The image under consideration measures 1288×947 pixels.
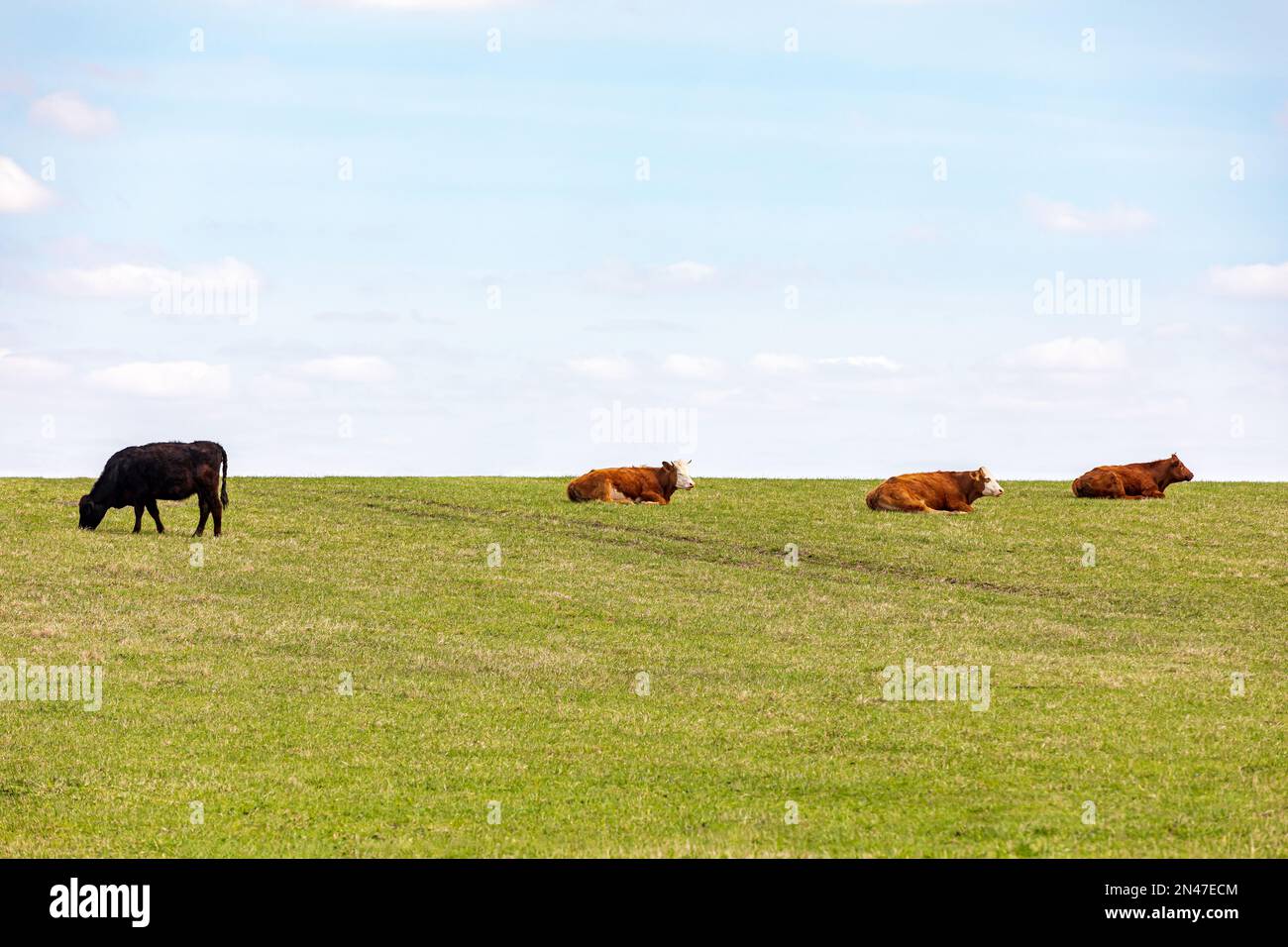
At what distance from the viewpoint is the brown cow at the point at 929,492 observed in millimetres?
45969

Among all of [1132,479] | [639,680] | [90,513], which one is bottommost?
[639,680]

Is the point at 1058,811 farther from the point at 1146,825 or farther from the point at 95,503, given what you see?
the point at 95,503

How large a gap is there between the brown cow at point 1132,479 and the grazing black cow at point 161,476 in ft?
97.0

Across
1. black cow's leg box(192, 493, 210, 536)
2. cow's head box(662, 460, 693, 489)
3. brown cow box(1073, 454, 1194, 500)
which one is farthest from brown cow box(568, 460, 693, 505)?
brown cow box(1073, 454, 1194, 500)

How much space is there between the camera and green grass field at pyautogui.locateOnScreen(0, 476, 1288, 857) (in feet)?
51.3

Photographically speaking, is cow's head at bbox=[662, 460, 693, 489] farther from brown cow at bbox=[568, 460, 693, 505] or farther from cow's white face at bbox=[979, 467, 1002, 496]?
cow's white face at bbox=[979, 467, 1002, 496]

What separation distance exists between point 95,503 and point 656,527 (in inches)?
632

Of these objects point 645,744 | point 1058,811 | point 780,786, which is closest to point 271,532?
point 645,744

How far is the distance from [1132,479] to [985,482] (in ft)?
20.3

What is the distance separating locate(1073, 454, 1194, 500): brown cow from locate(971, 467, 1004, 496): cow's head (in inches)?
139

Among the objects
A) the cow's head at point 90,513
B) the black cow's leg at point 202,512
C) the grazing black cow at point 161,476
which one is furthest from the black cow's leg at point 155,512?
the cow's head at point 90,513

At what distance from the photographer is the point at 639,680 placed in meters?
24.3

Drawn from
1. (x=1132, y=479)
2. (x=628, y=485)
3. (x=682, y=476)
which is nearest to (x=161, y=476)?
(x=628, y=485)

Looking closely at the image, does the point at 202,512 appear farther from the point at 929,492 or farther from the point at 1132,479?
the point at 1132,479
